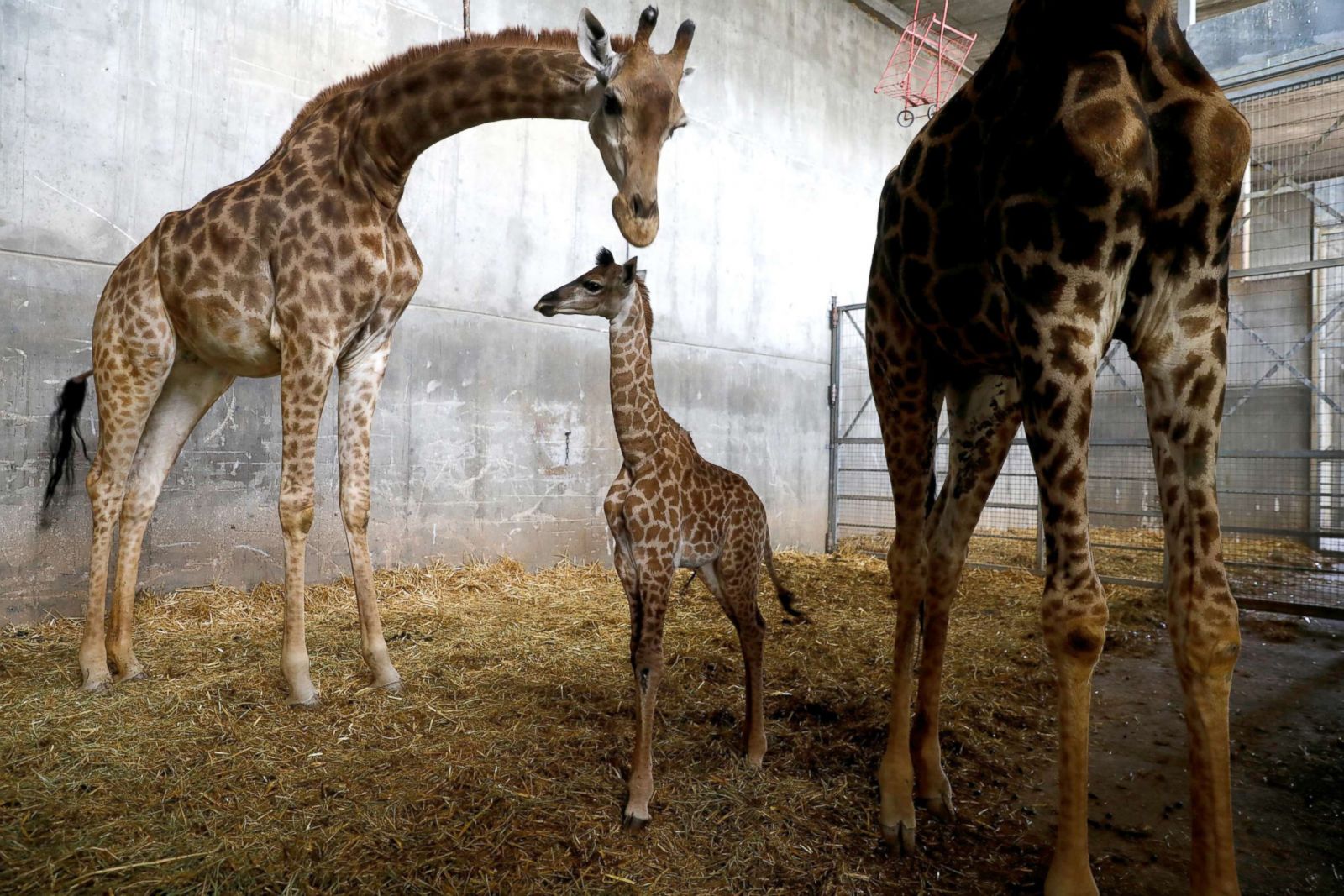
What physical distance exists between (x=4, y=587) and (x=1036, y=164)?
17.6ft

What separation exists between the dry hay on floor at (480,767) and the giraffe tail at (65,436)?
30.6 inches

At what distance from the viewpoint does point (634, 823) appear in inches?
89.9

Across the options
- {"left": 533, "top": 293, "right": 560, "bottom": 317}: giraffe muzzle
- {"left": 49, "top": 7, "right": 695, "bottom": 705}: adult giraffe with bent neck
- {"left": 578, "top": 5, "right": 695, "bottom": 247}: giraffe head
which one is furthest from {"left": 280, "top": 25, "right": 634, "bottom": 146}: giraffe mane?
{"left": 533, "top": 293, "right": 560, "bottom": 317}: giraffe muzzle

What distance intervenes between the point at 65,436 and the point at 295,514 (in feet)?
7.01

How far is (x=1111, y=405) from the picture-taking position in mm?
11320

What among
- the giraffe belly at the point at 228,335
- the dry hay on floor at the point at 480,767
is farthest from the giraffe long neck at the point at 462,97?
the dry hay on floor at the point at 480,767

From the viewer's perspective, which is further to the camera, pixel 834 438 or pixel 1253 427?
pixel 1253 427

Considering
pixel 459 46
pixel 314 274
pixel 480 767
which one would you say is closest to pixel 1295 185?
pixel 459 46

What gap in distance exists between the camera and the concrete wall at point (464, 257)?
455cm

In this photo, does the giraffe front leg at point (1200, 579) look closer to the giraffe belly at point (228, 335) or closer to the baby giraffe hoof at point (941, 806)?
the baby giraffe hoof at point (941, 806)

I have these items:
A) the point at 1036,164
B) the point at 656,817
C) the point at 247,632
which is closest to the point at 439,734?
the point at 656,817

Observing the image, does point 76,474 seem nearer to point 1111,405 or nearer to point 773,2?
point 773,2

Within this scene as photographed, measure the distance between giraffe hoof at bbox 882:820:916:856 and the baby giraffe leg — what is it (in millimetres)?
511

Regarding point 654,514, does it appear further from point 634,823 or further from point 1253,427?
point 1253,427
